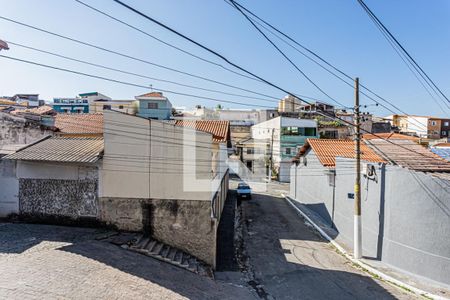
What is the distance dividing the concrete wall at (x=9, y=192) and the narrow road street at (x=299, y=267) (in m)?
10.6

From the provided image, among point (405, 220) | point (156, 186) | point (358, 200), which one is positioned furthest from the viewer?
point (358, 200)

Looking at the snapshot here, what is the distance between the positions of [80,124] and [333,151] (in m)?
18.5

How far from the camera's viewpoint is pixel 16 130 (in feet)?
54.5

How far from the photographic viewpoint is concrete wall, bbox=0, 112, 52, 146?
630 inches

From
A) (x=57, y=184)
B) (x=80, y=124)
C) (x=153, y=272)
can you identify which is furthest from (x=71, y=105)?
(x=153, y=272)

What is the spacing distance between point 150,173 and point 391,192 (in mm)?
10111

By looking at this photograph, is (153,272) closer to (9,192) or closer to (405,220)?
(9,192)

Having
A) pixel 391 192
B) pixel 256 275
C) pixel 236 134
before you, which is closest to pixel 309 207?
pixel 391 192

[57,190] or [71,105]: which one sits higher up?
[71,105]

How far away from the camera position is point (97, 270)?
893cm

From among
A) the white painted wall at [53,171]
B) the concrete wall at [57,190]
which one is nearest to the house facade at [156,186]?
the concrete wall at [57,190]

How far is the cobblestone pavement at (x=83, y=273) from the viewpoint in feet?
25.6

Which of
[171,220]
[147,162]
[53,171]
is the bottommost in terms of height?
[171,220]

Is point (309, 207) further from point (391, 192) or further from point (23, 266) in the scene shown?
point (23, 266)
